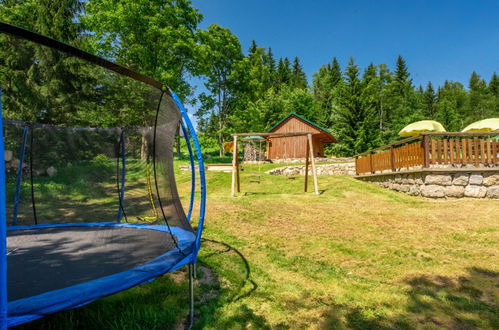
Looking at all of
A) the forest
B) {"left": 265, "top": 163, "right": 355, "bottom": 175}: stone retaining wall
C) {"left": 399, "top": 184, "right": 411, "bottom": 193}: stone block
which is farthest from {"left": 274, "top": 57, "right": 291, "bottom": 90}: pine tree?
{"left": 399, "top": 184, "right": 411, "bottom": 193}: stone block

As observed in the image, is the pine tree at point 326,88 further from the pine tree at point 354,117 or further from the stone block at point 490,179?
the stone block at point 490,179

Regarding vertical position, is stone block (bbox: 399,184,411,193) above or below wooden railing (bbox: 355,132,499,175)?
below

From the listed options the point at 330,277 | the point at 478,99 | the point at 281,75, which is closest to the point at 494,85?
the point at 478,99

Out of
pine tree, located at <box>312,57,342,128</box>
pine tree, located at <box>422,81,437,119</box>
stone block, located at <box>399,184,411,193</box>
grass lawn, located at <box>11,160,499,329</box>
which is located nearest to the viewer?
grass lawn, located at <box>11,160,499,329</box>

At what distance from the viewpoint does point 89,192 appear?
520cm

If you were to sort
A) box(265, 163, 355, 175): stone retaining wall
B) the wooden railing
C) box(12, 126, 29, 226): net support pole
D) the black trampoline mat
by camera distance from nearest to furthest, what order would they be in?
the black trampoline mat, box(12, 126, 29, 226): net support pole, the wooden railing, box(265, 163, 355, 175): stone retaining wall

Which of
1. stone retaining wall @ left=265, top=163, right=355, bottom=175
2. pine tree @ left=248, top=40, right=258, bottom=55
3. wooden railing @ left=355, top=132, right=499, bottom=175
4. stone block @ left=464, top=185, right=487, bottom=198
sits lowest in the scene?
stone block @ left=464, top=185, right=487, bottom=198

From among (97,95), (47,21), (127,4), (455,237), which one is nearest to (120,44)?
(127,4)

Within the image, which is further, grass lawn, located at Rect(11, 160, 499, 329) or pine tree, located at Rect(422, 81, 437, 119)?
pine tree, located at Rect(422, 81, 437, 119)

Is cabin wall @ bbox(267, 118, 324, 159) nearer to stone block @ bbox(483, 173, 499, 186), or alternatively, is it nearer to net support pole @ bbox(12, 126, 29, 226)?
stone block @ bbox(483, 173, 499, 186)

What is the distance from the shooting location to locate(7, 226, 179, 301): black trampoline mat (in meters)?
2.27

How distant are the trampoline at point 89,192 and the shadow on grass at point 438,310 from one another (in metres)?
1.49

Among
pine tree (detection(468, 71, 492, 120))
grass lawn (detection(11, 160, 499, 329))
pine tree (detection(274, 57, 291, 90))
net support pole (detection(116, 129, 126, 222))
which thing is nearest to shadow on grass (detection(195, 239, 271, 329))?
grass lawn (detection(11, 160, 499, 329))

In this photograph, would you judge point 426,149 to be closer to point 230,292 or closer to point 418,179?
point 418,179
